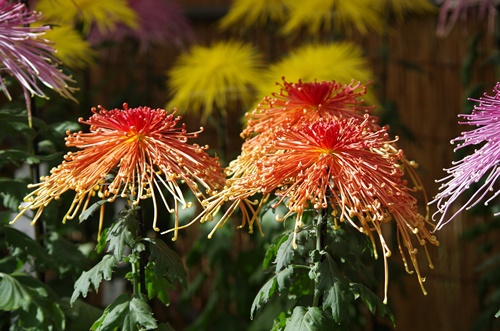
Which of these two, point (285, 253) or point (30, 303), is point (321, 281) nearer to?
point (285, 253)

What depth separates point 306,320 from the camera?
57.8 inches

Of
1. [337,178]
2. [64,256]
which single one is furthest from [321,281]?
[64,256]

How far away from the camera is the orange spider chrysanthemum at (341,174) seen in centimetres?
138

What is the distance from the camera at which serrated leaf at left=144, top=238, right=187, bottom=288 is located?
149cm

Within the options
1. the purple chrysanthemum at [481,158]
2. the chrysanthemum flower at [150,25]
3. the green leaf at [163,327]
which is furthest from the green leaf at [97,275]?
the chrysanthemum flower at [150,25]

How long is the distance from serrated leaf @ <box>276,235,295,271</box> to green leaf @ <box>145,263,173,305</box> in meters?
0.21

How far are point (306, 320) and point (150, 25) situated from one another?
216 centimetres

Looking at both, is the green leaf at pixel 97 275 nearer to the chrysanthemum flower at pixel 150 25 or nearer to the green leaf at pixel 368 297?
the green leaf at pixel 368 297

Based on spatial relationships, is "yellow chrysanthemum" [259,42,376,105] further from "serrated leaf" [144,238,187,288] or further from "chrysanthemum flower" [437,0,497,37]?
"serrated leaf" [144,238,187,288]

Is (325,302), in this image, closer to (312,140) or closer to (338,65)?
(312,140)

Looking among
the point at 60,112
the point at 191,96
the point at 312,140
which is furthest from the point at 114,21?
the point at 312,140

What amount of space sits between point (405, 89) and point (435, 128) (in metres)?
0.20

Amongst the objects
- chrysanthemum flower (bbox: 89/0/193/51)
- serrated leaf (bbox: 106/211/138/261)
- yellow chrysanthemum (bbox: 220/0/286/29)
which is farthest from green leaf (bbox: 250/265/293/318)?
chrysanthemum flower (bbox: 89/0/193/51)

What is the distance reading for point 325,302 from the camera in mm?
1446
